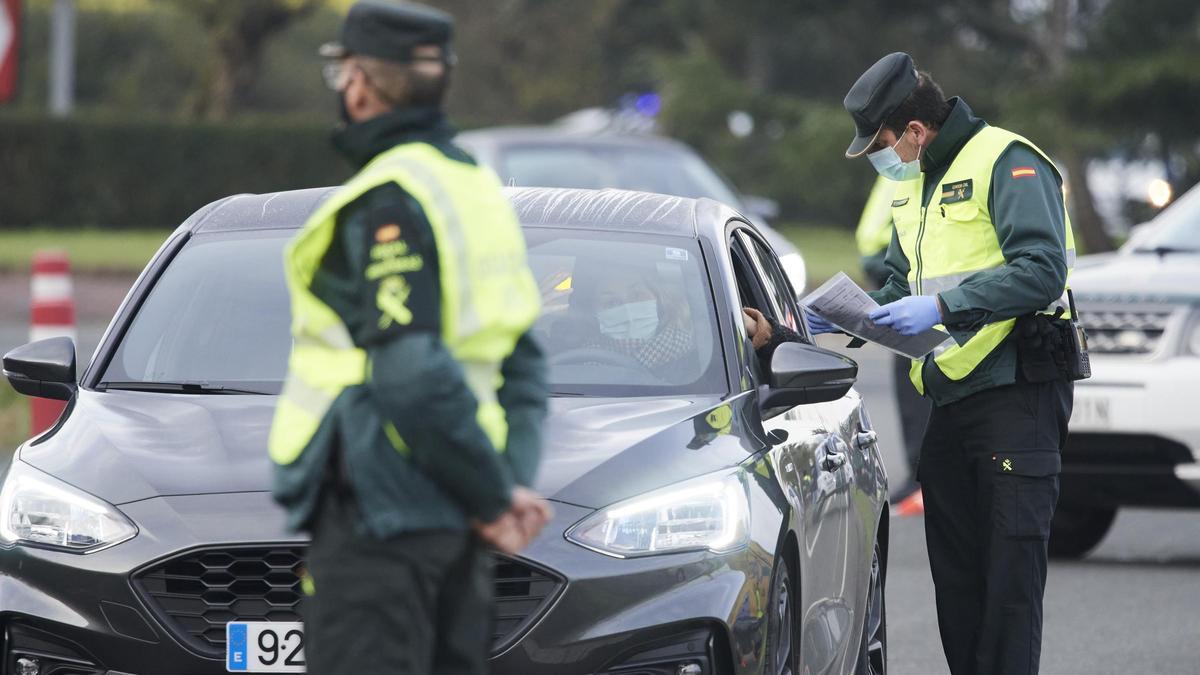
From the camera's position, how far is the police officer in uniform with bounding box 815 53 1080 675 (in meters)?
6.00

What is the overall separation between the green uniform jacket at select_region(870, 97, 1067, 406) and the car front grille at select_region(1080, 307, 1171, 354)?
374 centimetres

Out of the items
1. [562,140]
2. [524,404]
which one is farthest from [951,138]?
[562,140]

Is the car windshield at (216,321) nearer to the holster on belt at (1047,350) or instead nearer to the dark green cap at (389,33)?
the holster on belt at (1047,350)

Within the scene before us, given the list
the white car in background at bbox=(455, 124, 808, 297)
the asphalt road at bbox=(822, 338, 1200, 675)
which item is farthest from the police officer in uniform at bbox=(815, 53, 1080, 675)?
the white car in background at bbox=(455, 124, 808, 297)

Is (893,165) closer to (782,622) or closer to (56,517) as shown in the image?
(782,622)

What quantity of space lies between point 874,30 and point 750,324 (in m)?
41.1

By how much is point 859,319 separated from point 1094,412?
378 centimetres

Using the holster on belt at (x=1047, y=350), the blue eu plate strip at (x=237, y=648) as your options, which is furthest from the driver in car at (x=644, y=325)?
the blue eu plate strip at (x=237, y=648)

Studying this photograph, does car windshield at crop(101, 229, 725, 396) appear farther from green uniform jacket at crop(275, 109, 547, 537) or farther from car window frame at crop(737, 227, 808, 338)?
green uniform jacket at crop(275, 109, 547, 537)

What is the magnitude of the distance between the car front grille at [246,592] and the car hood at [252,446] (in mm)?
183

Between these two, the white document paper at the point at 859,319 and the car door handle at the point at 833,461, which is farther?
the white document paper at the point at 859,319

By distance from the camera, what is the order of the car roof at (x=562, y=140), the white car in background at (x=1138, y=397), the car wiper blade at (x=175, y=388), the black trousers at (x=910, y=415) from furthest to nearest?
1. the car roof at (x=562, y=140)
2. the black trousers at (x=910, y=415)
3. the white car in background at (x=1138, y=397)
4. the car wiper blade at (x=175, y=388)

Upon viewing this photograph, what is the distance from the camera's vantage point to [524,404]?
3.73m

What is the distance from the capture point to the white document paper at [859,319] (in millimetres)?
6078
